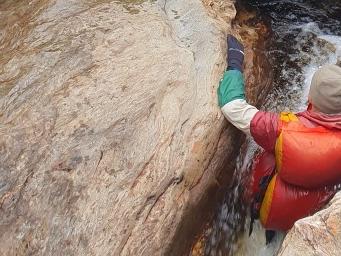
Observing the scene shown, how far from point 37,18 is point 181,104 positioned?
7.40ft

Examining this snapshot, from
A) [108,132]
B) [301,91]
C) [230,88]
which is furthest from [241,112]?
[301,91]

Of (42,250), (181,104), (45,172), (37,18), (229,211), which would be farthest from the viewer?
(37,18)

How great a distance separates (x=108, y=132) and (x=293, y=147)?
1727mm

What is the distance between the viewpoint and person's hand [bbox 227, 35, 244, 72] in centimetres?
509

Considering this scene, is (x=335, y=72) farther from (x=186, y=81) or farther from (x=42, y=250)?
(x=42, y=250)

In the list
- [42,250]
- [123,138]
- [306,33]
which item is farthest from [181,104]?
[306,33]

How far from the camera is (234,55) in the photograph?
520 centimetres

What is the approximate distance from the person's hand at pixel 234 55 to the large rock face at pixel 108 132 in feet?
0.31

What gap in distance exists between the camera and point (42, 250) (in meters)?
3.90

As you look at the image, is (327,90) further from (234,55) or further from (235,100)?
(234,55)

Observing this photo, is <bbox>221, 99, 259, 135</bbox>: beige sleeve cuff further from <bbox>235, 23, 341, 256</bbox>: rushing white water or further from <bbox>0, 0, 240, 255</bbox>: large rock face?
<bbox>235, 23, 341, 256</bbox>: rushing white water

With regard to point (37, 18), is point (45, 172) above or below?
below

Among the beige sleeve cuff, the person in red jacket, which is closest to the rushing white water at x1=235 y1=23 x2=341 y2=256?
the person in red jacket

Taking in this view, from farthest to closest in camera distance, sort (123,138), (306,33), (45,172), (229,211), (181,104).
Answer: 1. (306,33)
2. (229,211)
3. (181,104)
4. (123,138)
5. (45,172)
